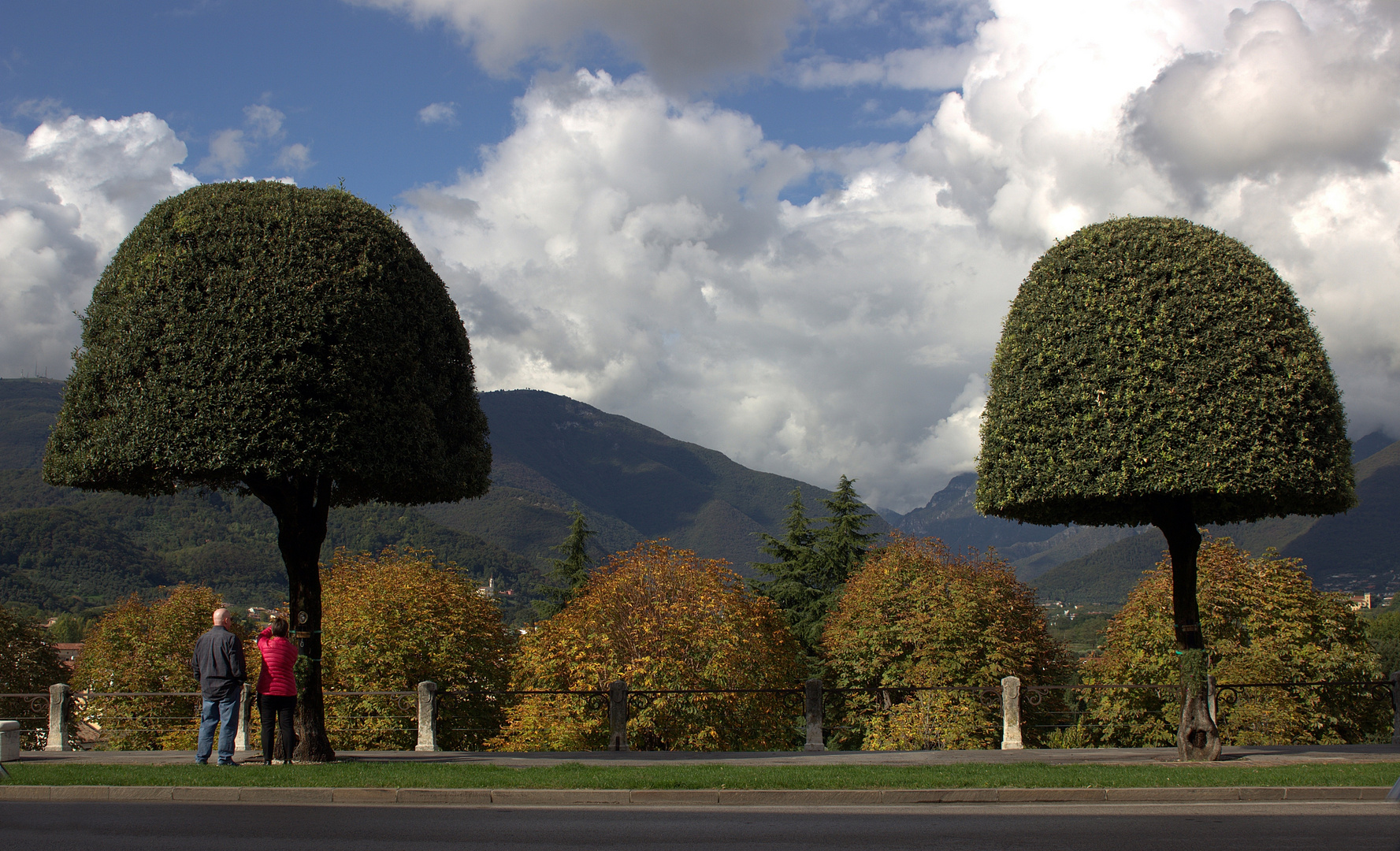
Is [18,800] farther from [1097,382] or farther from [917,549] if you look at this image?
[917,549]

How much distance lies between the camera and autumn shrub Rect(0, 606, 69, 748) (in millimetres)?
47094

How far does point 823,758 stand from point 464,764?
5467 millimetres

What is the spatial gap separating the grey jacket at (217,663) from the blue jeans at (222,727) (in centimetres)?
13

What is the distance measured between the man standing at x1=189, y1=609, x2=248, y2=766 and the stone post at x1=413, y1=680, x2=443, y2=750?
182 inches

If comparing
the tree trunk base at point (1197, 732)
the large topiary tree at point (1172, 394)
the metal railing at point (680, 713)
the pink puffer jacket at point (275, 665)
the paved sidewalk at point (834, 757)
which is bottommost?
the metal railing at point (680, 713)

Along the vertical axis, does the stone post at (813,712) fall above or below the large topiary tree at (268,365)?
below

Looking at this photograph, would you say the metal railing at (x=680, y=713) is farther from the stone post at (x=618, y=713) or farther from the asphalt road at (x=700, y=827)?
the asphalt road at (x=700, y=827)

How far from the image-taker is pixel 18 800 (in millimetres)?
11250

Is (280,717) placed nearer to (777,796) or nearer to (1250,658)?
(777,796)

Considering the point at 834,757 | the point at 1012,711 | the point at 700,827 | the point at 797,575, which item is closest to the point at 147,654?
the point at 797,575

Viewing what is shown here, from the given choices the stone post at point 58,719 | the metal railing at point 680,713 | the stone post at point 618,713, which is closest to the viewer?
the stone post at point 618,713

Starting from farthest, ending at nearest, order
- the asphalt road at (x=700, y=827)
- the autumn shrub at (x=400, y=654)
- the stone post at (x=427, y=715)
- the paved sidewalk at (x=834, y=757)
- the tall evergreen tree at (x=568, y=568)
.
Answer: the tall evergreen tree at (x=568, y=568)
the autumn shrub at (x=400, y=654)
the stone post at (x=427, y=715)
the paved sidewalk at (x=834, y=757)
the asphalt road at (x=700, y=827)

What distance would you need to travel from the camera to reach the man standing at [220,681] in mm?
12758

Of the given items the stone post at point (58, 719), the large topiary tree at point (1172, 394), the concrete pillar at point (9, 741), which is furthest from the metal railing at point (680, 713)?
the large topiary tree at point (1172, 394)
